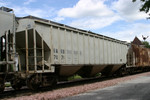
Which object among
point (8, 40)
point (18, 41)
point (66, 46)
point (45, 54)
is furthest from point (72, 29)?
point (8, 40)

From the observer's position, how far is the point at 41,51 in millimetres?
10656

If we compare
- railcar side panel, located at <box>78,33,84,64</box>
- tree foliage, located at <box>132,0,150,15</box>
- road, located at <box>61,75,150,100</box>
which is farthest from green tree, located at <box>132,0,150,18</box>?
railcar side panel, located at <box>78,33,84,64</box>

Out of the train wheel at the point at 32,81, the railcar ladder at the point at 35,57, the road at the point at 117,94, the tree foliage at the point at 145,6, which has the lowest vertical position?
the road at the point at 117,94

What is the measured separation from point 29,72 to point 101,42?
8059 mm

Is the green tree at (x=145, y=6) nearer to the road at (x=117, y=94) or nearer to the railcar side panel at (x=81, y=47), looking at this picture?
the road at (x=117, y=94)

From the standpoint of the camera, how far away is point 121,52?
19375 mm

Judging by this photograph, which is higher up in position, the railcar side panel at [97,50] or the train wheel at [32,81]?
the railcar side panel at [97,50]

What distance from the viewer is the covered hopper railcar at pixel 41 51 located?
9.00 meters

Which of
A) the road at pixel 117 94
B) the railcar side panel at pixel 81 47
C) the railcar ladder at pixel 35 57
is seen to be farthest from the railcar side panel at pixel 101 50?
the railcar ladder at pixel 35 57

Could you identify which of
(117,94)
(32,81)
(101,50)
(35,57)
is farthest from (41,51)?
(101,50)

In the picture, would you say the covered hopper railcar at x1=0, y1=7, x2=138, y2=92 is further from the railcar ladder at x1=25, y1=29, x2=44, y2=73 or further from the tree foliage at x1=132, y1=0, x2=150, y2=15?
the tree foliage at x1=132, y1=0, x2=150, y2=15

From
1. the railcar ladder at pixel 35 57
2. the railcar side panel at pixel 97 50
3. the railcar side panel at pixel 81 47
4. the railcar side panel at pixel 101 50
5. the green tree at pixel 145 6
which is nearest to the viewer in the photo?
the green tree at pixel 145 6

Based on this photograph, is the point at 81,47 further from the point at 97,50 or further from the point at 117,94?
the point at 117,94

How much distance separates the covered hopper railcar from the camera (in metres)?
9.00
